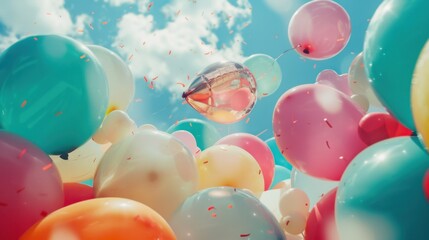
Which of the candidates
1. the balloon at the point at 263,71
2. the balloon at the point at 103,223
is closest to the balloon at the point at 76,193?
the balloon at the point at 103,223

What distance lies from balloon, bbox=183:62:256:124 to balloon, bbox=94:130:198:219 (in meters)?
0.53

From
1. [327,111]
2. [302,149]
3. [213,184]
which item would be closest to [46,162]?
[213,184]

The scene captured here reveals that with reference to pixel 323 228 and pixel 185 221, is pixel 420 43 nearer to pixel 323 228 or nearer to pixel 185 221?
pixel 323 228

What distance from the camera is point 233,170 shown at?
3000mm

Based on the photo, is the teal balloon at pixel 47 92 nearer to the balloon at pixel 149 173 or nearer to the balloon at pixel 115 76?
the balloon at pixel 149 173

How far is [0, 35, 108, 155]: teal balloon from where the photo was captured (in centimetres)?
242

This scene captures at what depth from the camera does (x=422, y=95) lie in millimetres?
1448

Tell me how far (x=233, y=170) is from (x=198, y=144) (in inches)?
63.2

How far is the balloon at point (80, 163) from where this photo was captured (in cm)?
321

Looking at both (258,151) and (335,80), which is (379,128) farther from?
(335,80)

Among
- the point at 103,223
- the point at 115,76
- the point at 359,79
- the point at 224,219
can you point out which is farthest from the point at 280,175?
the point at 103,223

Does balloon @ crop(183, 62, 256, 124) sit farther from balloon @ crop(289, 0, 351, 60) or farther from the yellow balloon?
the yellow balloon

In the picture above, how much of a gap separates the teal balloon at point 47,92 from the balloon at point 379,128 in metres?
1.64

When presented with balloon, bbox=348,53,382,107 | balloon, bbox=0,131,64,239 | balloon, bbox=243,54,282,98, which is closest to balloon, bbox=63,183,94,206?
balloon, bbox=0,131,64,239
